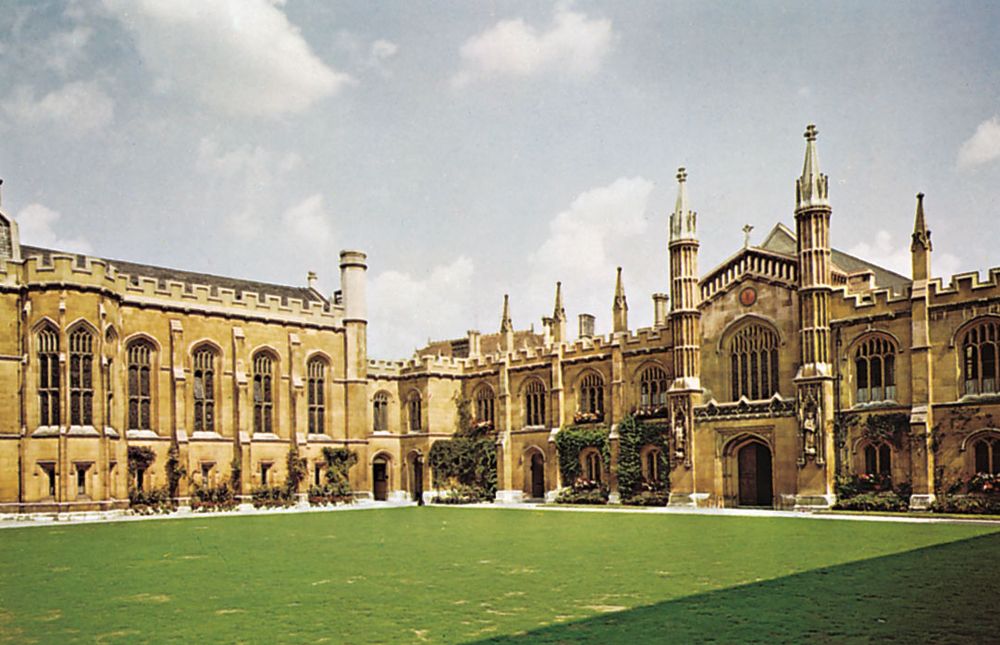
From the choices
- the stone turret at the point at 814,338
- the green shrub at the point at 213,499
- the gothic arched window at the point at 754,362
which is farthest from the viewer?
the green shrub at the point at 213,499

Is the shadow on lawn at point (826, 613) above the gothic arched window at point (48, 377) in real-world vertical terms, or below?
below

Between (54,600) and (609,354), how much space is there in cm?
3006

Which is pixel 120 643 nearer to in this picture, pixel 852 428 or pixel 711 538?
pixel 711 538

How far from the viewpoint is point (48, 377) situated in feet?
114

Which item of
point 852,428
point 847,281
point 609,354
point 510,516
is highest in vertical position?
point 847,281

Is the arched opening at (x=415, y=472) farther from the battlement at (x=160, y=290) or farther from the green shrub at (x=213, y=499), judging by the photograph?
the green shrub at (x=213, y=499)

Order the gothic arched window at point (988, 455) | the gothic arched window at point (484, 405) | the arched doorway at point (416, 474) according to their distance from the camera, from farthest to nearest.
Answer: the arched doorway at point (416, 474) < the gothic arched window at point (484, 405) < the gothic arched window at point (988, 455)

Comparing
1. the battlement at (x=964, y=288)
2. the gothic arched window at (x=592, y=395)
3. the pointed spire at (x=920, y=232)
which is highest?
the pointed spire at (x=920, y=232)

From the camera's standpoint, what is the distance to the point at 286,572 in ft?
54.5

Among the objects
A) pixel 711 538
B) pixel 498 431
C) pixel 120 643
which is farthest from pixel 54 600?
pixel 498 431

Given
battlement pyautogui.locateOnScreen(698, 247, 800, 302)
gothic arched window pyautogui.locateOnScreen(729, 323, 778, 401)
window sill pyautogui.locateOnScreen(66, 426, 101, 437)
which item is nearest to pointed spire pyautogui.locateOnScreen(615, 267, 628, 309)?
battlement pyautogui.locateOnScreen(698, 247, 800, 302)

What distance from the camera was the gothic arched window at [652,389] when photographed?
1543 inches

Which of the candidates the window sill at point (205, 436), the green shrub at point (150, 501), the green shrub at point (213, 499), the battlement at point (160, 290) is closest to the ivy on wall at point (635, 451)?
the battlement at point (160, 290)

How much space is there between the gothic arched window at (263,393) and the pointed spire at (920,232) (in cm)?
2785
